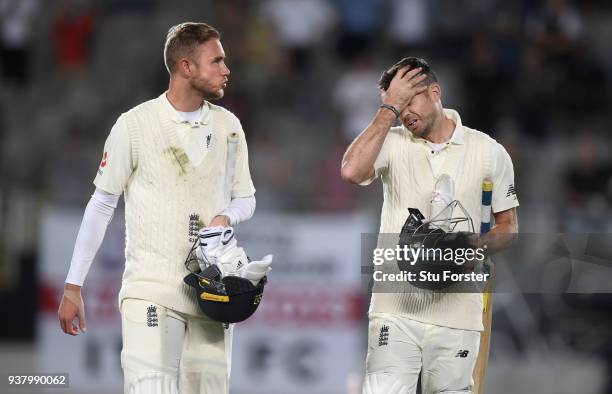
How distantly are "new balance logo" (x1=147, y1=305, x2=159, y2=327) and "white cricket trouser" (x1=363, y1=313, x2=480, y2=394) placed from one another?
1.09 m

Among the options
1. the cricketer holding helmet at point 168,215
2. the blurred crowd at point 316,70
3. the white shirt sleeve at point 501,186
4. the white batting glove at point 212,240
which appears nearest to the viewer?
the white batting glove at point 212,240

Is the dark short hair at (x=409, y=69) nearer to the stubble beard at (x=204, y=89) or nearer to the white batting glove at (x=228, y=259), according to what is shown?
the stubble beard at (x=204, y=89)

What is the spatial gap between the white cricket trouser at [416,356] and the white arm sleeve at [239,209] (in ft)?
2.82

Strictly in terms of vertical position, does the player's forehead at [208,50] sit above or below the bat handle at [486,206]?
above

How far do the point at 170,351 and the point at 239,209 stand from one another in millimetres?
833

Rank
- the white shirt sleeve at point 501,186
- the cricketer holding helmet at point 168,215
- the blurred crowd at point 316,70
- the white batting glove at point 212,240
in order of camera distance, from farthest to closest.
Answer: the blurred crowd at point 316,70 → the white shirt sleeve at point 501,186 → the cricketer holding helmet at point 168,215 → the white batting glove at point 212,240

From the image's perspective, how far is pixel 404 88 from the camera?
20.9ft

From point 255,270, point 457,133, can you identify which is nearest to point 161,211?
point 255,270

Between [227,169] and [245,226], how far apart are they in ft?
16.4

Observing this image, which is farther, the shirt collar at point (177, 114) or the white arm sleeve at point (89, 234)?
the shirt collar at point (177, 114)

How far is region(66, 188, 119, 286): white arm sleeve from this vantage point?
6477 millimetres

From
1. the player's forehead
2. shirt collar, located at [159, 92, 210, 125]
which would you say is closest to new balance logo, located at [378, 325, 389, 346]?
shirt collar, located at [159, 92, 210, 125]

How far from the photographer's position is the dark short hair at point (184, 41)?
655 cm

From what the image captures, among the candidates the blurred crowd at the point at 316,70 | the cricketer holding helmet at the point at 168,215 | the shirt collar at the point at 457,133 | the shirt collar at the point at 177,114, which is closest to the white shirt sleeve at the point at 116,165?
the cricketer holding helmet at the point at 168,215
